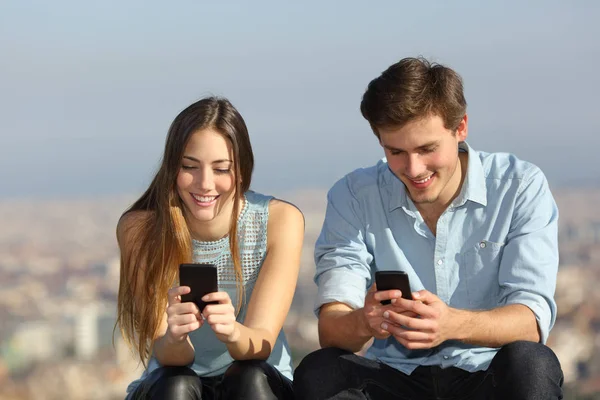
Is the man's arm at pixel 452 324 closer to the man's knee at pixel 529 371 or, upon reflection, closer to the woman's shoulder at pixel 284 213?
the man's knee at pixel 529 371

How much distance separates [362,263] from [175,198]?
0.88 meters

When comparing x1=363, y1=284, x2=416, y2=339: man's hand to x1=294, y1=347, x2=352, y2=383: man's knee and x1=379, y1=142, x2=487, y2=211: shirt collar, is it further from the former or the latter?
x1=379, y1=142, x2=487, y2=211: shirt collar

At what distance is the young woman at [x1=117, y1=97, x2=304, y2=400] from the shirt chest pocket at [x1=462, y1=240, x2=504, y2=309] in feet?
2.55

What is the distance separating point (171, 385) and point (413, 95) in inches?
57.5

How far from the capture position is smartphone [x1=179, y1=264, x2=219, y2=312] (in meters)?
3.16

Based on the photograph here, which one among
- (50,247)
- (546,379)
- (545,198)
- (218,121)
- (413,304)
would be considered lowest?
(50,247)

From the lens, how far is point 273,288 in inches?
143

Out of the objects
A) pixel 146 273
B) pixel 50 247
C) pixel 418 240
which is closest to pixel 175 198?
pixel 146 273

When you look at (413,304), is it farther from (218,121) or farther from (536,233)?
(218,121)

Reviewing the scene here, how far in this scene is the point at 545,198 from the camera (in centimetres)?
349

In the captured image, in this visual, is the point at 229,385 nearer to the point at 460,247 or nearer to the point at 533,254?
the point at 460,247

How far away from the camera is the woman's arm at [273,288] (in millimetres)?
3373

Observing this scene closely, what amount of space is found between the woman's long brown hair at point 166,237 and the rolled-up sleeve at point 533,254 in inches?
46.1

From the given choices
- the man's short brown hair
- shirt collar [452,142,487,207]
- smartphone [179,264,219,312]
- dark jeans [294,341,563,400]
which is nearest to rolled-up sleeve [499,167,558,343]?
shirt collar [452,142,487,207]
